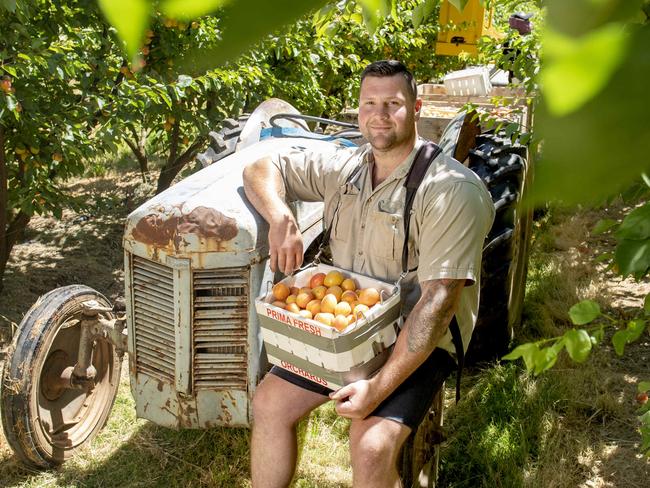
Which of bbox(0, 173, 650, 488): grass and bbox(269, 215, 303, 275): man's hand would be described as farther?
bbox(0, 173, 650, 488): grass

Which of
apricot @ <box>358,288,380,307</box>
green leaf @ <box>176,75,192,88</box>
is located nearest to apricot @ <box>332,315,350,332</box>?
apricot @ <box>358,288,380,307</box>

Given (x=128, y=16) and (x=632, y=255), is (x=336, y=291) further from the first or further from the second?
(x=128, y=16)

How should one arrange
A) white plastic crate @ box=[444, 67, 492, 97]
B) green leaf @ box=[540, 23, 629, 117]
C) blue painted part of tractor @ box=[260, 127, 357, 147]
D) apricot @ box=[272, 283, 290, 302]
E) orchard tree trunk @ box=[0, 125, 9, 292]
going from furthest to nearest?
white plastic crate @ box=[444, 67, 492, 97], orchard tree trunk @ box=[0, 125, 9, 292], blue painted part of tractor @ box=[260, 127, 357, 147], apricot @ box=[272, 283, 290, 302], green leaf @ box=[540, 23, 629, 117]

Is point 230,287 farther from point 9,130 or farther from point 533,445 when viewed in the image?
point 9,130

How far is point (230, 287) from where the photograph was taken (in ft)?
9.06

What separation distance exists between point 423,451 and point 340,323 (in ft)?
2.69

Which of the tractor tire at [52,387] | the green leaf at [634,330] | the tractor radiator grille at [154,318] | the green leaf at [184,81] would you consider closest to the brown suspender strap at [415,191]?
the tractor radiator grille at [154,318]

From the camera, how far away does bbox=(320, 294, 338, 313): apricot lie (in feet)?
7.95

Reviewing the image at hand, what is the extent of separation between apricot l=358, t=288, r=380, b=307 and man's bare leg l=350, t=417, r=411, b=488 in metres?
0.36

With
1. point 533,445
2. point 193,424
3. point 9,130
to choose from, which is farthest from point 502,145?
point 9,130

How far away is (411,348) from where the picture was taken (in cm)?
240

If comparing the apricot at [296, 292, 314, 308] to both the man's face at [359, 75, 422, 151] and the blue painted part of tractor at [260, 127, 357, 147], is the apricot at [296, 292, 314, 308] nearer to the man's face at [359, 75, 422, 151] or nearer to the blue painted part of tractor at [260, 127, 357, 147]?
the man's face at [359, 75, 422, 151]

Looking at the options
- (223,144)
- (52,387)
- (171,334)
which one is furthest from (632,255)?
(223,144)

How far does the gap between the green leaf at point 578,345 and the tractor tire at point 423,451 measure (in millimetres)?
1609
